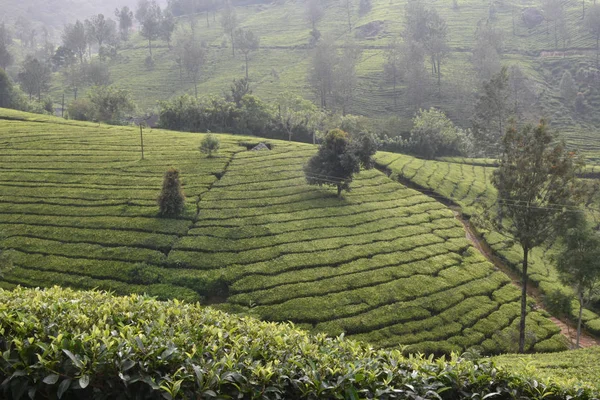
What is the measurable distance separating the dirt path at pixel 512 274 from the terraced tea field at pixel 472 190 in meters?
0.40

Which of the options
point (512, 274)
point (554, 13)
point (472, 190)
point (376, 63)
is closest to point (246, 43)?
point (376, 63)

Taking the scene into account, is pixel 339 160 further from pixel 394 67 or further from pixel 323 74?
pixel 394 67

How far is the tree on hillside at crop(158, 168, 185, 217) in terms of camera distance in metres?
29.4

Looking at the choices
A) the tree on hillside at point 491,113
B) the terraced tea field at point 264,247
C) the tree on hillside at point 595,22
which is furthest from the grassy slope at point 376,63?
the terraced tea field at point 264,247

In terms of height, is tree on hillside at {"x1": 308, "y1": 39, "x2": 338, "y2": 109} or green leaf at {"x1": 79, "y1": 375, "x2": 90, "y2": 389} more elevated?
tree on hillside at {"x1": 308, "y1": 39, "x2": 338, "y2": 109}

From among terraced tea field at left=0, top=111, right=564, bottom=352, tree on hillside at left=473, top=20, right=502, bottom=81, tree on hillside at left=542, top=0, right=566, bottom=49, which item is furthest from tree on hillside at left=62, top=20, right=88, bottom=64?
tree on hillside at left=542, top=0, right=566, bottom=49

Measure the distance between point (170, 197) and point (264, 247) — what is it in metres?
7.66

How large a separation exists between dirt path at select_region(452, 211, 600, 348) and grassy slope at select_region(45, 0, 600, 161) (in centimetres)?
4242

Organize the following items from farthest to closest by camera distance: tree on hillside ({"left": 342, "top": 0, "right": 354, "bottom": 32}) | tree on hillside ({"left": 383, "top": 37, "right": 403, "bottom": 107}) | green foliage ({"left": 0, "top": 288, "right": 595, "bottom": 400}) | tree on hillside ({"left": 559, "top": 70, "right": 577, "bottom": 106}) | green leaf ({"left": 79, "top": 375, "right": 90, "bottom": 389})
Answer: tree on hillside ({"left": 342, "top": 0, "right": 354, "bottom": 32}) → tree on hillside ({"left": 383, "top": 37, "right": 403, "bottom": 107}) → tree on hillside ({"left": 559, "top": 70, "right": 577, "bottom": 106}) → green foliage ({"left": 0, "top": 288, "right": 595, "bottom": 400}) → green leaf ({"left": 79, "top": 375, "right": 90, "bottom": 389})

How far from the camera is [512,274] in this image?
103 ft

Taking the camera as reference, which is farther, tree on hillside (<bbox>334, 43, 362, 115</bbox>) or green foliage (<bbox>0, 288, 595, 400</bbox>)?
tree on hillside (<bbox>334, 43, 362, 115</bbox>)

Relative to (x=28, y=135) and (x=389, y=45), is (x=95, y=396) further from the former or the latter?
(x=389, y=45)

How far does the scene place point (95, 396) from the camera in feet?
16.6

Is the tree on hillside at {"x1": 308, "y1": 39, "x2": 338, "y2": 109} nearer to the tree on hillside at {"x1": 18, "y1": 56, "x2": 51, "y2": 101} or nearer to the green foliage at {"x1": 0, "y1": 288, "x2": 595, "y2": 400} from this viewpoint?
the tree on hillside at {"x1": 18, "y1": 56, "x2": 51, "y2": 101}
